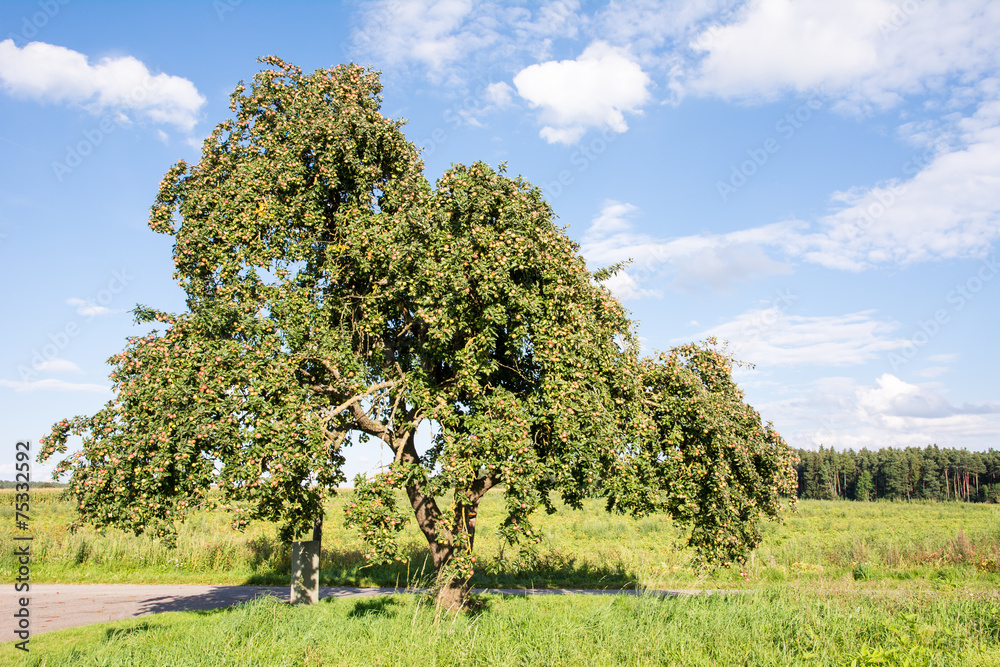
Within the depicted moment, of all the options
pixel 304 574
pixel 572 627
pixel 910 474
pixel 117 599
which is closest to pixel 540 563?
pixel 304 574

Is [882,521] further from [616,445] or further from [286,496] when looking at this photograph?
[286,496]

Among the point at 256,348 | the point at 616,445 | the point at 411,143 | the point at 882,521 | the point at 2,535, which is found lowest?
the point at 882,521

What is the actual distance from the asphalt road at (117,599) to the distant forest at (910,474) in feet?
305

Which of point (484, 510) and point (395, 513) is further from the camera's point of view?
point (484, 510)

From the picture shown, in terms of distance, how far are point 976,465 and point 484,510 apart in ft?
321

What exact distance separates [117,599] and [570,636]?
12.8 meters

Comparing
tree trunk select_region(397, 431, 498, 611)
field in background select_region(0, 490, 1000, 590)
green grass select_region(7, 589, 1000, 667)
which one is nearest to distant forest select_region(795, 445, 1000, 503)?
field in background select_region(0, 490, 1000, 590)

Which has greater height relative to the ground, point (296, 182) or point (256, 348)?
point (296, 182)

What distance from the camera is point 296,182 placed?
12.0 metres

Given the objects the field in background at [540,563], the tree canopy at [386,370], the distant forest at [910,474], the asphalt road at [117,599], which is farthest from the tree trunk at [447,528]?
the distant forest at [910,474]

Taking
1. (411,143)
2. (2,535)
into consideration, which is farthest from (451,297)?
(2,535)

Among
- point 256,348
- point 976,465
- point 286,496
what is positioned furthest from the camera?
point 976,465

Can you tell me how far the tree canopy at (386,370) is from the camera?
970cm

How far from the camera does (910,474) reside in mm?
98562
